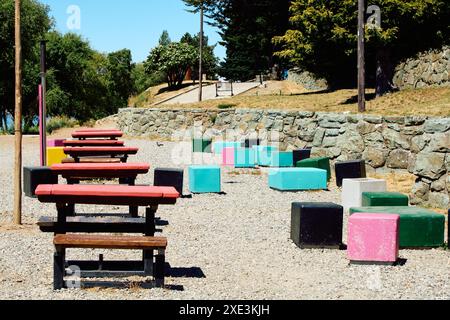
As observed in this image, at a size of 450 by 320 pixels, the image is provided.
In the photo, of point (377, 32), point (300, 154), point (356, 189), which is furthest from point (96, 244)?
point (377, 32)

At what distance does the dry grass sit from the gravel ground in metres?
10.0

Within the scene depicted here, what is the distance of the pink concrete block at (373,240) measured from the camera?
9.05 meters

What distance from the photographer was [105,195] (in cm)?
738

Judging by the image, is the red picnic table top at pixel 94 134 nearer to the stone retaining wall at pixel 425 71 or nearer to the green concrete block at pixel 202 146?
the green concrete block at pixel 202 146

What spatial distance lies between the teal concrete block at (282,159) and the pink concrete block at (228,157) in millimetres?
1378

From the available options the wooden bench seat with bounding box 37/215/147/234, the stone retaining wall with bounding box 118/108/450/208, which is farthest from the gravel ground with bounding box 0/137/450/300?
the stone retaining wall with bounding box 118/108/450/208

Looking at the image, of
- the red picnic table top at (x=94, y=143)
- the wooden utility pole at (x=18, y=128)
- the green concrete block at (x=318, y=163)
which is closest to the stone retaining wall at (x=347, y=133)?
the green concrete block at (x=318, y=163)

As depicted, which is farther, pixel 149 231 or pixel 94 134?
pixel 94 134

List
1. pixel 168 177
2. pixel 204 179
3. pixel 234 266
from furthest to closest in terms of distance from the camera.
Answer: pixel 204 179 → pixel 168 177 → pixel 234 266

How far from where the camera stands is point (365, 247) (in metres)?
9.09

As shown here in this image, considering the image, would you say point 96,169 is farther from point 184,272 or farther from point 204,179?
point 204,179

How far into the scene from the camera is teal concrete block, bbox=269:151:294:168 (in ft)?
70.9

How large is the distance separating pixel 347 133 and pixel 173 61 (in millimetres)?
34220

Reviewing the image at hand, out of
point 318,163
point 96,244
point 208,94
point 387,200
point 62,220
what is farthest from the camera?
point 208,94
